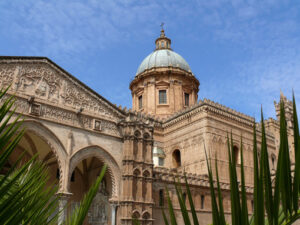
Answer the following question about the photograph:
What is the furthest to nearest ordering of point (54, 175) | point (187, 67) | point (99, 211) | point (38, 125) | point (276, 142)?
point (187, 67) → point (276, 142) → point (54, 175) → point (99, 211) → point (38, 125)

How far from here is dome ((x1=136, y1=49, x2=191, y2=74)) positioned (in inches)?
1513

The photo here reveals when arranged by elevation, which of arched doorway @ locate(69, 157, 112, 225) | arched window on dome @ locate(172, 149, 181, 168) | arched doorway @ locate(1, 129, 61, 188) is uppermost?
arched window on dome @ locate(172, 149, 181, 168)

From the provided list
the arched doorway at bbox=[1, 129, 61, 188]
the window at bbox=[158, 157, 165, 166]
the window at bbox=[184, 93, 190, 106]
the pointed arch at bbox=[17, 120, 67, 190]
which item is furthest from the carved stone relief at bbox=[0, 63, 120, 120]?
the window at bbox=[184, 93, 190, 106]

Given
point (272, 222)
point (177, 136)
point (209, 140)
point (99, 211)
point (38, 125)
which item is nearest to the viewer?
point (272, 222)

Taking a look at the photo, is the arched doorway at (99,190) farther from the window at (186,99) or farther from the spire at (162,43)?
the spire at (162,43)

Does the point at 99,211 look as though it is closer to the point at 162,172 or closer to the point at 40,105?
the point at 162,172

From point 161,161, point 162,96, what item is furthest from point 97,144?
point 162,96

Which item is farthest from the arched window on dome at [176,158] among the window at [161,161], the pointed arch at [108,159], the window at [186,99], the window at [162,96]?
the pointed arch at [108,159]

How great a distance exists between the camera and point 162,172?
22766mm

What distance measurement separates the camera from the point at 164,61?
3853 cm

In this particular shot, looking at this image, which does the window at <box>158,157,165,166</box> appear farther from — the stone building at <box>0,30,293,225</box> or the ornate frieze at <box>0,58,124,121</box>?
the ornate frieze at <box>0,58,124,121</box>

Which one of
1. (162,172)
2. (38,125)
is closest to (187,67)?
(162,172)

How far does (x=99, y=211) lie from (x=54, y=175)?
4315 mm

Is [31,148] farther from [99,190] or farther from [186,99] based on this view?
[186,99]
